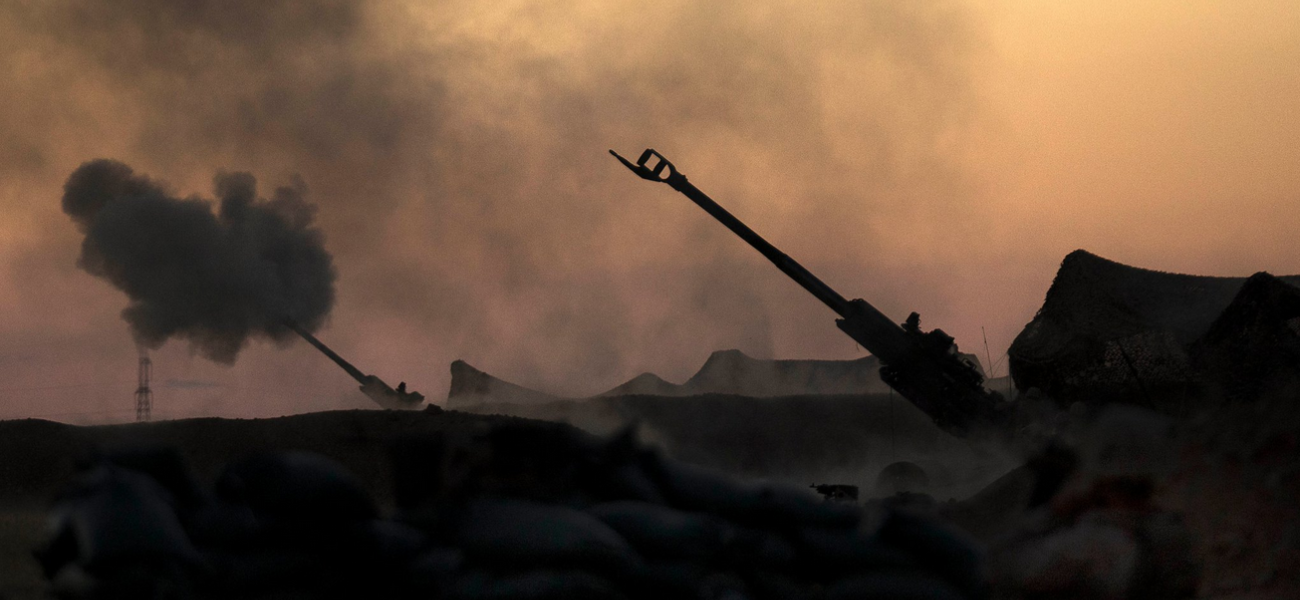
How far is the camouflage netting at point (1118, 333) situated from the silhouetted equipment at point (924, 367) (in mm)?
1107

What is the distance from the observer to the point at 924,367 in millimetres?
13016

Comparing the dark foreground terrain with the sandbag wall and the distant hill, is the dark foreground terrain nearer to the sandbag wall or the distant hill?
the sandbag wall

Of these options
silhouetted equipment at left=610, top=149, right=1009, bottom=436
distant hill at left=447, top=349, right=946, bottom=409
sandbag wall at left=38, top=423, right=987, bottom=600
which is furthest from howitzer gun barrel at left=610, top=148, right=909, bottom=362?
distant hill at left=447, top=349, right=946, bottom=409

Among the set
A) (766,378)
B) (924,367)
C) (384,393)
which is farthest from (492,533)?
(766,378)

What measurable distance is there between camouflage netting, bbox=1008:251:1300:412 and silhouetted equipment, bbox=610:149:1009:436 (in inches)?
43.6

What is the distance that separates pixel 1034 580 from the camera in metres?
5.03

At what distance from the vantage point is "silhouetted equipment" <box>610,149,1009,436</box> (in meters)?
12.9

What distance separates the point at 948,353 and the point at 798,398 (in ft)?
28.7

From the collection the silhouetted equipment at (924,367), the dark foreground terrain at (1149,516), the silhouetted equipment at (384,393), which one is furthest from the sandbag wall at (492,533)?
the silhouetted equipment at (384,393)

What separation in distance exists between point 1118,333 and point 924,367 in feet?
8.25

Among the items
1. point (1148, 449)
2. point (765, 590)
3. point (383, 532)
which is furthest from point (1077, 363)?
point (383, 532)

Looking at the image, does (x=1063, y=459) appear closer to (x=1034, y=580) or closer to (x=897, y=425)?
(x=1034, y=580)

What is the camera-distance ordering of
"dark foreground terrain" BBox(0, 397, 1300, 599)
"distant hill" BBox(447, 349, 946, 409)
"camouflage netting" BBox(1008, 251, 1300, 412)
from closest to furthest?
"dark foreground terrain" BBox(0, 397, 1300, 599)
"camouflage netting" BBox(1008, 251, 1300, 412)
"distant hill" BBox(447, 349, 946, 409)

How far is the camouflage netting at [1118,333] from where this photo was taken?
42.1ft
